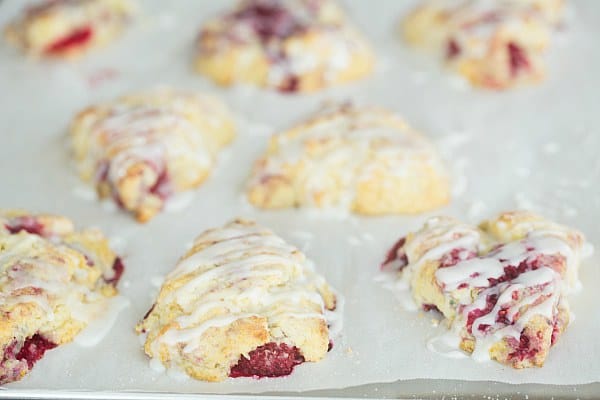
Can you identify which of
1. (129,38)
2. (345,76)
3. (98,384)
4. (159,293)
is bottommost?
(98,384)

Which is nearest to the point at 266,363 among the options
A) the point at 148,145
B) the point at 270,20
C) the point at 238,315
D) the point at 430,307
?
the point at 238,315

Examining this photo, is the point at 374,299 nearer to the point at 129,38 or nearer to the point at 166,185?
the point at 166,185

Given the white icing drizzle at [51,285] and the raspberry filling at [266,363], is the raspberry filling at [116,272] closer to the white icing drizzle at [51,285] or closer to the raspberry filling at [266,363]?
the white icing drizzle at [51,285]

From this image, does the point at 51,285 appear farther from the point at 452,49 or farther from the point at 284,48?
the point at 452,49

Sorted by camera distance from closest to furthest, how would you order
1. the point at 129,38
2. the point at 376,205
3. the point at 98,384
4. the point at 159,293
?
the point at 98,384 < the point at 159,293 < the point at 376,205 < the point at 129,38

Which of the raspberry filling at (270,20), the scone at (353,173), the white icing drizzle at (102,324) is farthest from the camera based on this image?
the raspberry filling at (270,20)

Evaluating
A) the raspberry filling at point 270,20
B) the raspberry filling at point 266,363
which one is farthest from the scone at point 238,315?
the raspberry filling at point 270,20

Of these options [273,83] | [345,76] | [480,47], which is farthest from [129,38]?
[480,47]
